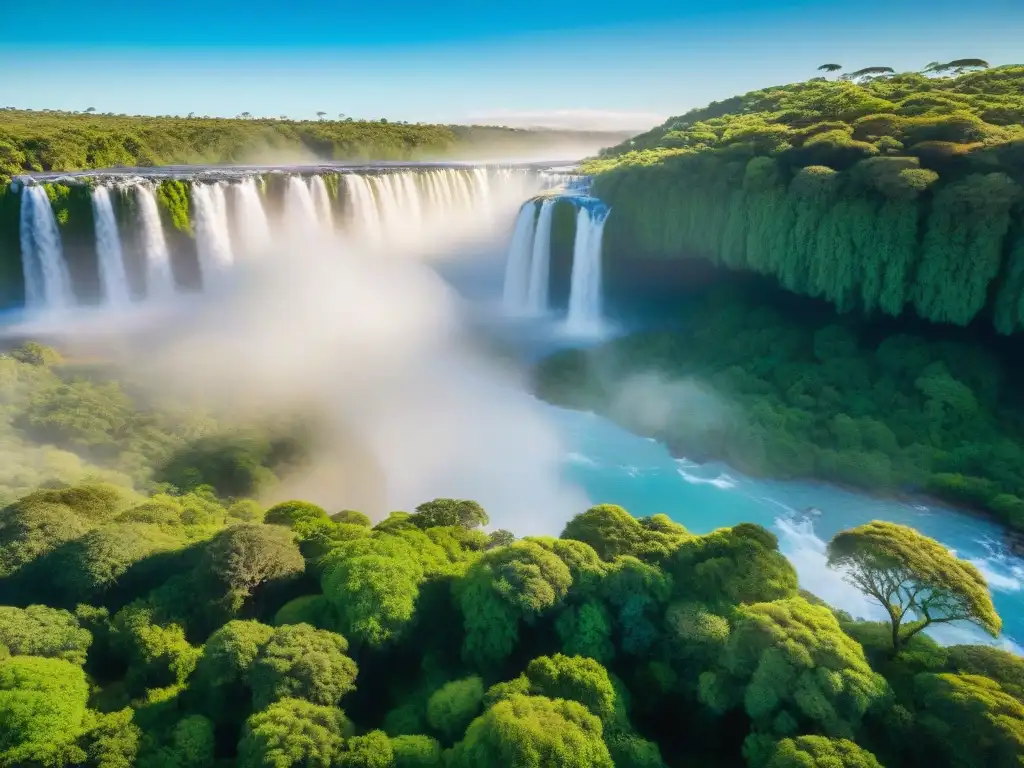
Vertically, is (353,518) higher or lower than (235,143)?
lower

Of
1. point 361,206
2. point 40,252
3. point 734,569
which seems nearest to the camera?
point 734,569

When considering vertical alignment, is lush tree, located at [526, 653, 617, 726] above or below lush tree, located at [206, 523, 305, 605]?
below

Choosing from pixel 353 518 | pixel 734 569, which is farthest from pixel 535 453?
pixel 734 569

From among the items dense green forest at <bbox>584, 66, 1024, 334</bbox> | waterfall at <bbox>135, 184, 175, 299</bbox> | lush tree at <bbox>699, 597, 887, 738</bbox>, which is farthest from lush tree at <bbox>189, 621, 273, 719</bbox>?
waterfall at <bbox>135, 184, 175, 299</bbox>

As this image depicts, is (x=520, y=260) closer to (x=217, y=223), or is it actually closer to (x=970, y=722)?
(x=217, y=223)

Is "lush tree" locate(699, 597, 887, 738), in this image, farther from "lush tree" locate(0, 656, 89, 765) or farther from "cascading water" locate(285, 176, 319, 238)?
"cascading water" locate(285, 176, 319, 238)
